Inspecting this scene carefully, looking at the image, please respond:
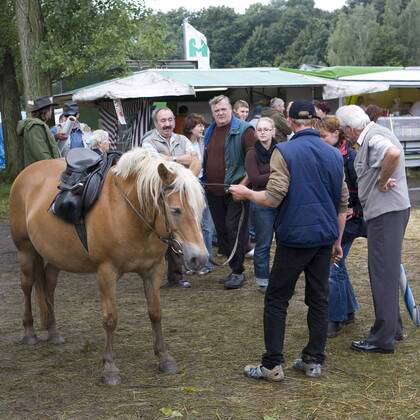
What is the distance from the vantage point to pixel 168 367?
4.42 metres

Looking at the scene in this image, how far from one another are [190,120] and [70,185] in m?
3.61

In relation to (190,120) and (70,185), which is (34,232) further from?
(190,120)

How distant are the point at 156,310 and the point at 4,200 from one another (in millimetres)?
12177

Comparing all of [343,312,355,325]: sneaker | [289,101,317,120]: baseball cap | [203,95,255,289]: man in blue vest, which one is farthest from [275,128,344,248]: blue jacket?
[203,95,255,289]: man in blue vest

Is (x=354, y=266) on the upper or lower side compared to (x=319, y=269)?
lower

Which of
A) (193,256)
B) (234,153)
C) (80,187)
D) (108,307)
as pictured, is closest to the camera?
(193,256)

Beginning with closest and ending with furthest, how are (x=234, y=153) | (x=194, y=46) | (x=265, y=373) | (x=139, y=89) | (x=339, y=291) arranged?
(x=265, y=373)
(x=339, y=291)
(x=234, y=153)
(x=139, y=89)
(x=194, y=46)

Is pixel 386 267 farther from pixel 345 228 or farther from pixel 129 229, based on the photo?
pixel 129 229

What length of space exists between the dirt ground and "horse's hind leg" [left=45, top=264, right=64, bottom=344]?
82mm

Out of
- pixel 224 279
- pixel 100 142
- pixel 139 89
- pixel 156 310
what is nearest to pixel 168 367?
pixel 156 310

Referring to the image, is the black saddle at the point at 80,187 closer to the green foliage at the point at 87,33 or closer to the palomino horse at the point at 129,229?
the palomino horse at the point at 129,229

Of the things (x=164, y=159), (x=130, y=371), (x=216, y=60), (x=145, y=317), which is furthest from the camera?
(x=216, y=60)

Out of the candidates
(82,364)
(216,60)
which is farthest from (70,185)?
(216,60)

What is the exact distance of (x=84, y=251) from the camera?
449 cm
